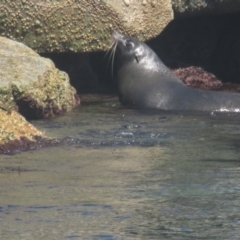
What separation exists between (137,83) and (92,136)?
329 cm

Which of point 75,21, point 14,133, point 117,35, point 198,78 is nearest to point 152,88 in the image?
point 117,35

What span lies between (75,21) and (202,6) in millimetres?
2091

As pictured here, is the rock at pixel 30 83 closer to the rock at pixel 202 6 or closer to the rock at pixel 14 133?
the rock at pixel 14 133

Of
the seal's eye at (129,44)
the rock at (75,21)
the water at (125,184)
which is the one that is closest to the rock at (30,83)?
the water at (125,184)

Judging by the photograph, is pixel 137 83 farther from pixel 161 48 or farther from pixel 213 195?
pixel 213 195

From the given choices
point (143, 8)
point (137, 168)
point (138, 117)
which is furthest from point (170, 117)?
point (137, 168)

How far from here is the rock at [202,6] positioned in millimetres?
11289

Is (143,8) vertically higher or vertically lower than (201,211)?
higher

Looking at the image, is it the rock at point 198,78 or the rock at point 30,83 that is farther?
the rock at point 198,78

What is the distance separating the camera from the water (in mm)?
4535

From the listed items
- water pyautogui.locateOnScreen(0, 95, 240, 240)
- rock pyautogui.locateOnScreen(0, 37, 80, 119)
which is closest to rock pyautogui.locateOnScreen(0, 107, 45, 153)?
water pyautogui.locateOnScreen(0, 95, 240, 240)

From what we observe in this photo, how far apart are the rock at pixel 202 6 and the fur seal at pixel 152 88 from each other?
30.1 inches

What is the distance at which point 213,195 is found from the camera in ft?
17.3

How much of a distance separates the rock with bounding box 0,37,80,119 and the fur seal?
1235 mm
